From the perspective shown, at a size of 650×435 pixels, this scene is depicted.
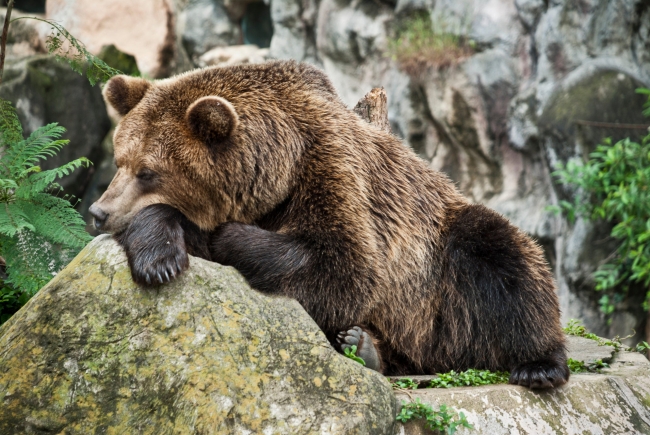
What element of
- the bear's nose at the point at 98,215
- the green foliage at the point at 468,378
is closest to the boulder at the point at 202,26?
the bear's nose at the point at 98,215

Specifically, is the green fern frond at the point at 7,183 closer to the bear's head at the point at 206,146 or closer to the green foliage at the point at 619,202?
the bear's head at the point at 206,146

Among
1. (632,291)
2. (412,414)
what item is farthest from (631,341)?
(412,414)

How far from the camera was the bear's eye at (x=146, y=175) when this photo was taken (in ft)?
13.0

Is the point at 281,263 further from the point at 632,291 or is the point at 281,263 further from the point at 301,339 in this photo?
the point at 632,291

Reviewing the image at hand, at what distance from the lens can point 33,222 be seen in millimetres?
4352

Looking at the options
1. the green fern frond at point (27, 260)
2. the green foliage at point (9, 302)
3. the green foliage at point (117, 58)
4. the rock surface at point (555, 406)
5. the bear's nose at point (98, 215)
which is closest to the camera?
the rock surface at point (555, 406)

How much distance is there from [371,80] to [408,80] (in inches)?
45.5

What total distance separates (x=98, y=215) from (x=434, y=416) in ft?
6.64

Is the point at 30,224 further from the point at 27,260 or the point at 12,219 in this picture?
the point at 27,260

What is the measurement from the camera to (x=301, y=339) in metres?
3.38

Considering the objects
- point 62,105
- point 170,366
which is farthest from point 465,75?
point 170,366

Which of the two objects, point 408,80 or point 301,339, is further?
point 408,80

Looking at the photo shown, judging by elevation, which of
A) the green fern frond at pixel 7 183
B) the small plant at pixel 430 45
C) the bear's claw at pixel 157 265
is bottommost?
the green fern frond at pixel 7 183

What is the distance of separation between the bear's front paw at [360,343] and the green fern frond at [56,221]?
172 cm
